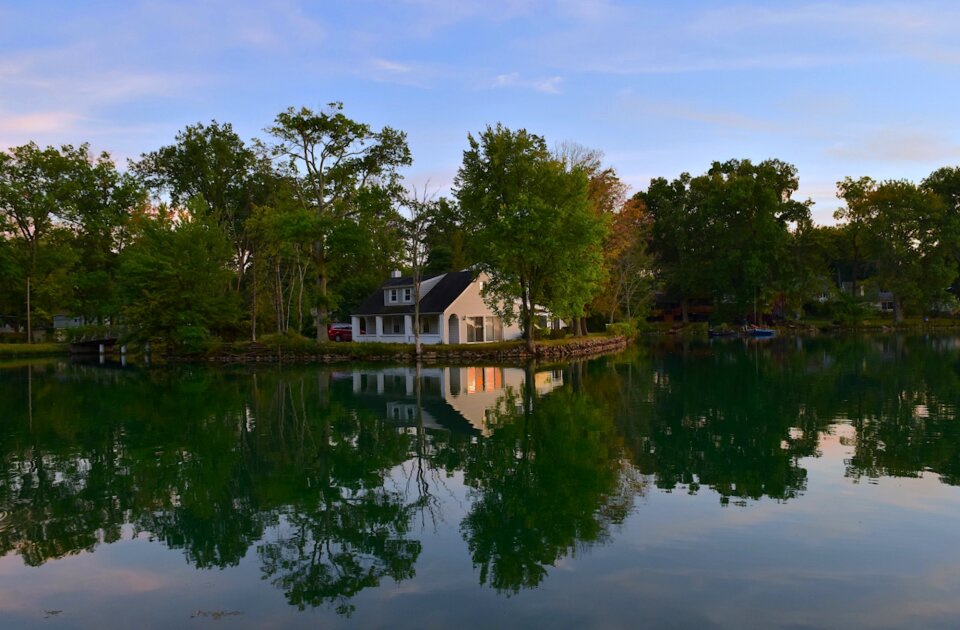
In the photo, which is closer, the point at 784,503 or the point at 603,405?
the point at 784,503

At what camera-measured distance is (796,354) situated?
43.5 m

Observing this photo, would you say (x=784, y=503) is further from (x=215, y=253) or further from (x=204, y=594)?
(x=215, y=253)

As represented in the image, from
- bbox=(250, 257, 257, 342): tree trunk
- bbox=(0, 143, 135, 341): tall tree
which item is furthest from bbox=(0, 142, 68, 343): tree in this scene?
bbox=(250, 257, 257, 342): tree trunk

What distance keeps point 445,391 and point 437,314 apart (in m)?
23.2

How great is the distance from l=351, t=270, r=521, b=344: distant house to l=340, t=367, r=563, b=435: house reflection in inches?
449

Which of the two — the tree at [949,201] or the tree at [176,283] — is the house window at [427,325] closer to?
the tree at [176,283]

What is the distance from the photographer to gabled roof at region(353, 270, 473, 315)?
165ft

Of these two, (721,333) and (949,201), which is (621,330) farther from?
(949,201)

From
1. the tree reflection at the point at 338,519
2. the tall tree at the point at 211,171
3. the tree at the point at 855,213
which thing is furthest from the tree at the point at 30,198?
the tree at the point at 855,213

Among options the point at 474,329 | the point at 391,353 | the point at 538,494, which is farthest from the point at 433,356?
the point at 538,494

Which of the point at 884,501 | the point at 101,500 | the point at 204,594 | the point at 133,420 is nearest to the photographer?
the point at 204,594

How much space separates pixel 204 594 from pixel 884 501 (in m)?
9.68

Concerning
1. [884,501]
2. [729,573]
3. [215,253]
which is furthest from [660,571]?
[215,253]

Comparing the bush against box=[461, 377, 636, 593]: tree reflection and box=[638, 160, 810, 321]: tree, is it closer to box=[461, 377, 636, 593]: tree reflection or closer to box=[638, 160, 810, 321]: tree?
box=[638, 160, 810, 321]: tree
